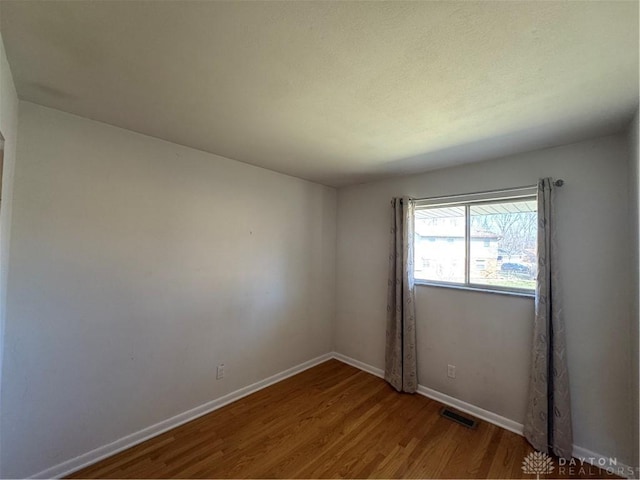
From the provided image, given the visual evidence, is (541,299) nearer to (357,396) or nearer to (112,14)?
(357,396)

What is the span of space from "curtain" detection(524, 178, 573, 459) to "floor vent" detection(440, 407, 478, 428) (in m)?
0.38

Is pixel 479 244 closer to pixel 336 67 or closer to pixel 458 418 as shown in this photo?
pixel 458 418

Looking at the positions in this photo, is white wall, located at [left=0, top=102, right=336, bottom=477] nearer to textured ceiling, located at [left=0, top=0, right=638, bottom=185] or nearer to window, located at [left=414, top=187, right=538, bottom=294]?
textured ceiling, located at [left=0, top=0, right=638, bottom=185]

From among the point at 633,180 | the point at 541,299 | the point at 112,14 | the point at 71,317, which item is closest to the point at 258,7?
the point at 112,14

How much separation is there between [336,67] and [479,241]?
2103mm

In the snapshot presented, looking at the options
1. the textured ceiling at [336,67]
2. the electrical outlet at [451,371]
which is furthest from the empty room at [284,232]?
the electrical outlet at [451,371]

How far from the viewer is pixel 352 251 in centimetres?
346

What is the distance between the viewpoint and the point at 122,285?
1.91 metres

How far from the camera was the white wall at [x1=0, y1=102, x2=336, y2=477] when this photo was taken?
5.21ft

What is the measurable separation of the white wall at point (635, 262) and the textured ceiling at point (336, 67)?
0.22m

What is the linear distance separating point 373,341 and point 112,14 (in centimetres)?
337

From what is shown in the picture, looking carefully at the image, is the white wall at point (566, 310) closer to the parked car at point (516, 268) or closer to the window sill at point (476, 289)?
the window sill at point (476, 289)

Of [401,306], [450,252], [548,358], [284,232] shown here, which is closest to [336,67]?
[284,232]

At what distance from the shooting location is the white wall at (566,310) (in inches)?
71.1
